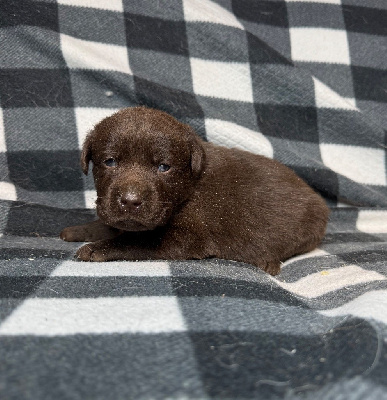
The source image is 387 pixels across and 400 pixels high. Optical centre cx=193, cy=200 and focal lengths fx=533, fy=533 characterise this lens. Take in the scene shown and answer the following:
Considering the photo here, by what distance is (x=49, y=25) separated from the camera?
11.2 feet

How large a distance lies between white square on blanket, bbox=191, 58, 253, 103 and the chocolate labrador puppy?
82 centimetres

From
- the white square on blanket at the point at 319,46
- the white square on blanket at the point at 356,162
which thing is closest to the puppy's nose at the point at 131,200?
the white square on blanket at the point at 356,162

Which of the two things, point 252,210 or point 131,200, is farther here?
point 252,210

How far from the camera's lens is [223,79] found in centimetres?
371

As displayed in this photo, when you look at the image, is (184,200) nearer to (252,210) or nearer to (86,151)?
(252,210)

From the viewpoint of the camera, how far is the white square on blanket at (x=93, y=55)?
341 centimetres

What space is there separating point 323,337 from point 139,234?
3.98ft

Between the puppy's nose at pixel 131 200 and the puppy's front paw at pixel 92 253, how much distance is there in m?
0.28

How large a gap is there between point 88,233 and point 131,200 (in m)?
0.75

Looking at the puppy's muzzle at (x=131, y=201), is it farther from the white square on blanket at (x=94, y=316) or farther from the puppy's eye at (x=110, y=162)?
the white square on blanket at (x=94, y=316)

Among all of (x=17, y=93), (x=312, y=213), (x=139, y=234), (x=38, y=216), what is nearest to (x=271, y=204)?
(x=312, y=213)

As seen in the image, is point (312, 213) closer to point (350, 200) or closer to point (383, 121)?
point (350, 200)

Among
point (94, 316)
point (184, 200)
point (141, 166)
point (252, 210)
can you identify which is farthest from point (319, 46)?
point (94, 316)

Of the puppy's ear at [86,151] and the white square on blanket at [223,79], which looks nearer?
the puppy's ear at [86,151]
